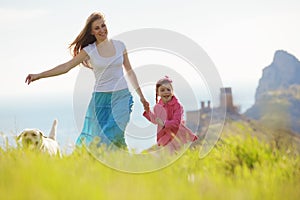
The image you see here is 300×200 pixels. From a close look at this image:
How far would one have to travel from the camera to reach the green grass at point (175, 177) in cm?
350

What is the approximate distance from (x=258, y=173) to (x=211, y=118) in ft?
6.70

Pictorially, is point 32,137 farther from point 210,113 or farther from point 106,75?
point 210,113

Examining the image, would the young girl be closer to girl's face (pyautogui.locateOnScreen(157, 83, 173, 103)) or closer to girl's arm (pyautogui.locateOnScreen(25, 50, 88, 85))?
girl's face (pyautogui.locateOnScreen(157, 83, 173, 103))

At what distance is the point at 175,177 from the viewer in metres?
4.54

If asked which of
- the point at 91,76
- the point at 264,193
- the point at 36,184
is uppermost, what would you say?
the point at 91,76

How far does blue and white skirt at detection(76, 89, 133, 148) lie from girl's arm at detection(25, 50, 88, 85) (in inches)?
20.8

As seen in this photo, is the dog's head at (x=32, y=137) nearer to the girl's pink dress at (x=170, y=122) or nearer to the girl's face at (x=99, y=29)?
the girl's pink dress at (x=170, y=122)

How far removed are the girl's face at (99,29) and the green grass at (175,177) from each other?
2.68 metres

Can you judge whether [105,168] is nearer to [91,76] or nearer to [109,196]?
[109,196]

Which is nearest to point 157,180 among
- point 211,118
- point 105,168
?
point 105,168

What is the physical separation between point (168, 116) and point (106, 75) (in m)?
1.21

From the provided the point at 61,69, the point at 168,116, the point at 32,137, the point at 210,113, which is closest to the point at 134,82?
the point at 168,116

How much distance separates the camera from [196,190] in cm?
389

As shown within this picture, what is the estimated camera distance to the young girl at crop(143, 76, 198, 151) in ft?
27.6
